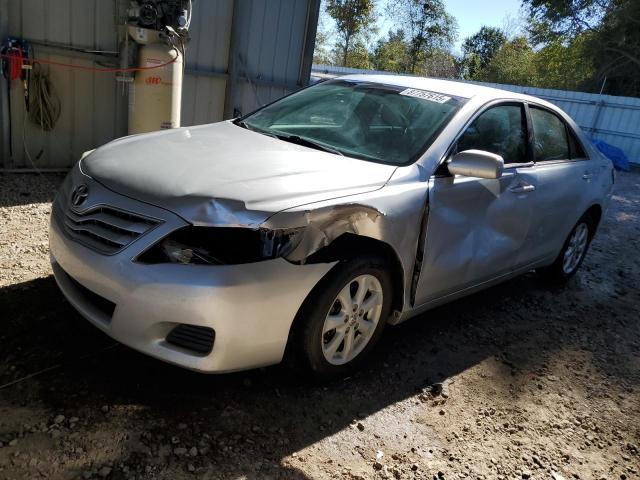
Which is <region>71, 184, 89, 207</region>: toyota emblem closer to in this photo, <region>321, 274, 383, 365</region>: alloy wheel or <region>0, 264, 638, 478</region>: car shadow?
<region>0, 264, 638, 478</region>: car shadow

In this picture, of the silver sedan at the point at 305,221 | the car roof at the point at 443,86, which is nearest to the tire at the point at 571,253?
the silver sedan at the point at 305,221

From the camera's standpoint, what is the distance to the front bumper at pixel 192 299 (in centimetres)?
226

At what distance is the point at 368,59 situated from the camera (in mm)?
31750

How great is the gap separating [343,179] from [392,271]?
59cm

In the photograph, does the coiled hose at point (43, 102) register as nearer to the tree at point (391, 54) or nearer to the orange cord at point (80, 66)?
the orange cord at point (80, 66)

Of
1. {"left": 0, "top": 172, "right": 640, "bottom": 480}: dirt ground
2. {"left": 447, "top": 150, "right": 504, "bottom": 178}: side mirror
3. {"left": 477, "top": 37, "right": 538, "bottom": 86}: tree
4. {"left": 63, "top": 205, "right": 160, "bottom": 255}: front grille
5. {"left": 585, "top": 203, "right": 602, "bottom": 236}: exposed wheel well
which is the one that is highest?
{"left": 477, "top": 37, "right": 538, "bottom": 86}: tree

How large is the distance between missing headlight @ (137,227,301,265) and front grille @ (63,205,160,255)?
0.37ft

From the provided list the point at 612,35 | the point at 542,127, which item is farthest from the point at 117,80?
the point at 612,35

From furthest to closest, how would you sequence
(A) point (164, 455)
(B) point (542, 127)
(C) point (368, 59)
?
1. (C) point (368, 59)
2. (B) point (542, 127)
3. (A) point (164, 455)

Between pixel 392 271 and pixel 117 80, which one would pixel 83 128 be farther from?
pixel 392 271

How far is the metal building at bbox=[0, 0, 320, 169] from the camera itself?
5.64 meters

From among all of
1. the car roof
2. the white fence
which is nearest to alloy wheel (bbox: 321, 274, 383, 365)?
the car roof

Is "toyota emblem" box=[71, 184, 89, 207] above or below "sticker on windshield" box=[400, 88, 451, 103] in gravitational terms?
below

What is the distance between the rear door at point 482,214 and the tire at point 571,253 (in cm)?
89
